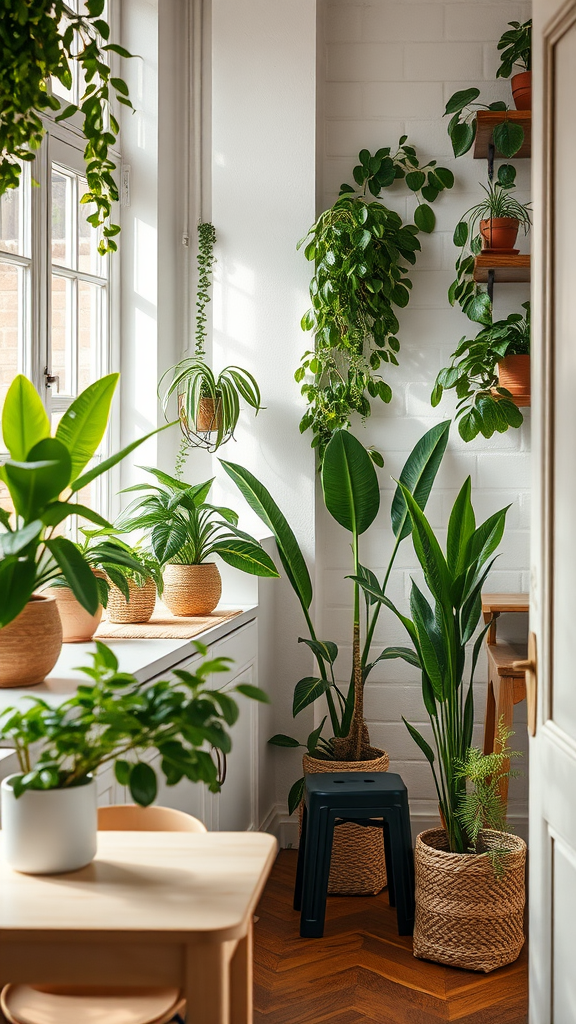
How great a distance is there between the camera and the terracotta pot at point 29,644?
189 centimetres

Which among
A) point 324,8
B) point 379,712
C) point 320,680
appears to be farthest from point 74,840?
point 324,8

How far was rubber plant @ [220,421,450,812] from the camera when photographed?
3.03m

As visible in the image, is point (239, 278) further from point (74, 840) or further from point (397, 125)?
point (74, 840)

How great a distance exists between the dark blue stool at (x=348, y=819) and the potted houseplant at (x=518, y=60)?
2.31m

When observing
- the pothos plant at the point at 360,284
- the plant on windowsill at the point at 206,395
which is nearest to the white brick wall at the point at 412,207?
the pothos plant at the point at 360,284

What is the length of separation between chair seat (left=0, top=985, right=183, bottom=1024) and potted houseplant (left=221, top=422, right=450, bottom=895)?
163 cm

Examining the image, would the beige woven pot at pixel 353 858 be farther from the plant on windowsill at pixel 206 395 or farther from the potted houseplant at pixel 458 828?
the plant on windowsill at pixel 206 395

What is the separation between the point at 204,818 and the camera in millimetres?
2664

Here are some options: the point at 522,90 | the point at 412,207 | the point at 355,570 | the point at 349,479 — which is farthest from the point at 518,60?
the point at 355,570

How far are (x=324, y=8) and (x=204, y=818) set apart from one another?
2.85 meters

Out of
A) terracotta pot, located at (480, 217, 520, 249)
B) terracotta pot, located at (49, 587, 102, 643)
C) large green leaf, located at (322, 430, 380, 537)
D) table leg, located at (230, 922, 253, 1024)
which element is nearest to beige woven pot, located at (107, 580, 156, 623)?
terracotta pot, located at (49, 587, 102, 643)

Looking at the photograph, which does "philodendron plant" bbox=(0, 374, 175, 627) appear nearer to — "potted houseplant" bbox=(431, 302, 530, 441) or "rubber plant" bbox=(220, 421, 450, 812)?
"rubber plant" bbox=(220, 421, 450, 812)

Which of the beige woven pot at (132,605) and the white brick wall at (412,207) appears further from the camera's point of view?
the white brick wall at (412,207)

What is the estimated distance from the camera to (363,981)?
8.40 feet
